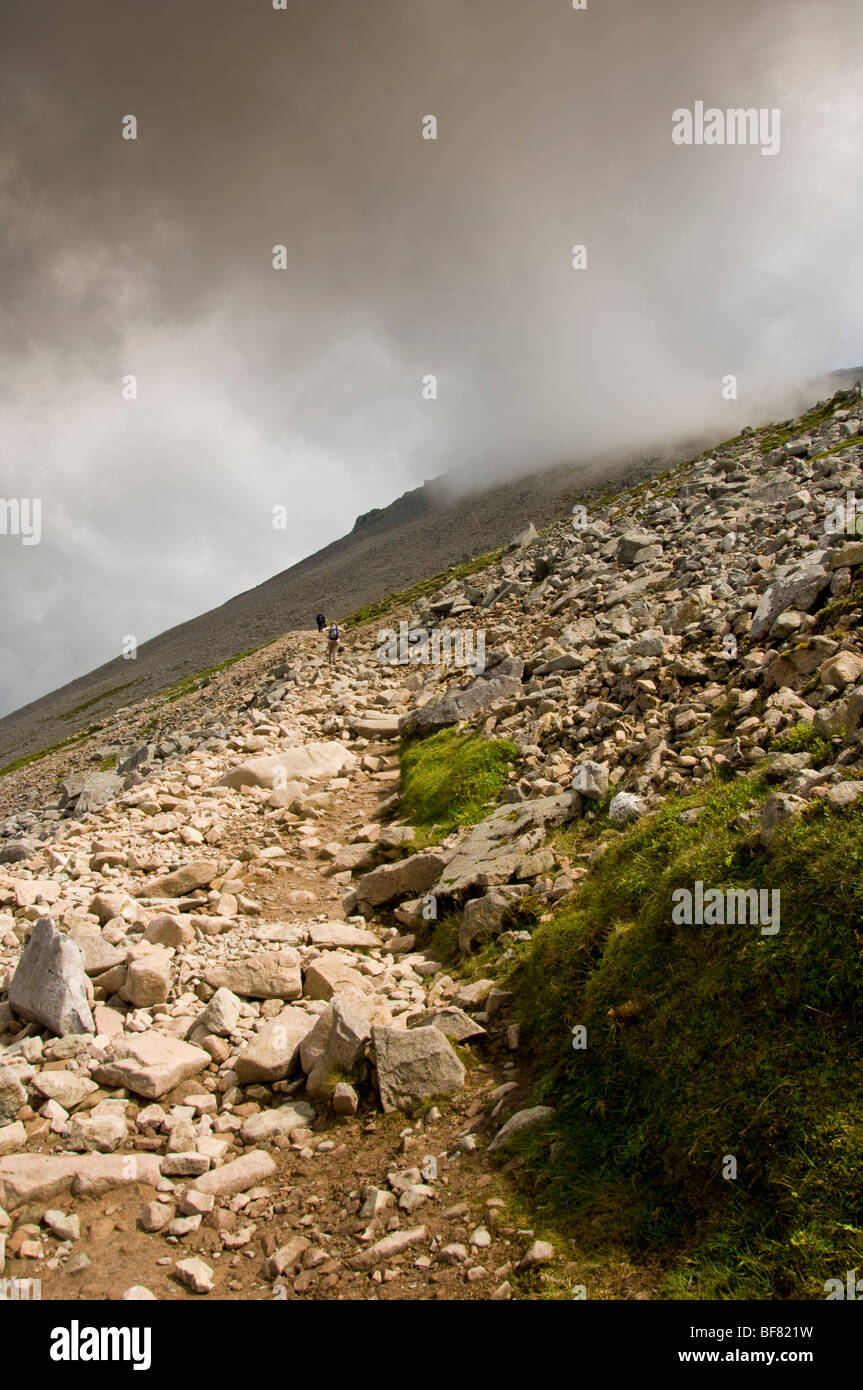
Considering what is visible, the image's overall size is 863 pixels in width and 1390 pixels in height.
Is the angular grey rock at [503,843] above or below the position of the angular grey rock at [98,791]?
below

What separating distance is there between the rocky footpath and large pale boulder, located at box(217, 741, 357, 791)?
86mm

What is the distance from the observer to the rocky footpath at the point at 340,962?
6000 mm

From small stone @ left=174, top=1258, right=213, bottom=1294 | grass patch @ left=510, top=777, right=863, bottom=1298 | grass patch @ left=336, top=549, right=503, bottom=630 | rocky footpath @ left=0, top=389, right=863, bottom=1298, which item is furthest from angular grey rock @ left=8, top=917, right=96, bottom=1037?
grass patch @ left=336, top=549, right=503, bottom=630

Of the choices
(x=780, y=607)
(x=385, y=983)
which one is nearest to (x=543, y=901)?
(x=385, y=983)

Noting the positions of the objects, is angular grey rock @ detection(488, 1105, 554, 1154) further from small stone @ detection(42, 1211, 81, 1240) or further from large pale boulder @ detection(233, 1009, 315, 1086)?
small stone @ detection(42, 1211, 81, 1240)

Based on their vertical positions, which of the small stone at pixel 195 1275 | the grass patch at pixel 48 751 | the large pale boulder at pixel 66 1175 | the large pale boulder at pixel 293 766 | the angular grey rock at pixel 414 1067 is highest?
the grass patch at pixel 48 751

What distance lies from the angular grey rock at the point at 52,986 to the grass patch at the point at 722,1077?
5.33m

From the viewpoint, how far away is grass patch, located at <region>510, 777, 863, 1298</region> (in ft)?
15.3

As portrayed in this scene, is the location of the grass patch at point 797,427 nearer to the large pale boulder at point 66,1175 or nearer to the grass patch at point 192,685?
the grass patch at point 192,685

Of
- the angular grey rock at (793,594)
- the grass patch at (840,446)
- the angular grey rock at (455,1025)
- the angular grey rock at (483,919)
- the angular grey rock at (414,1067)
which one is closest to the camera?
the angular grey rock at (414,1067)

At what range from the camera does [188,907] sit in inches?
476

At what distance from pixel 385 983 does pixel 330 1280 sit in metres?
4.22

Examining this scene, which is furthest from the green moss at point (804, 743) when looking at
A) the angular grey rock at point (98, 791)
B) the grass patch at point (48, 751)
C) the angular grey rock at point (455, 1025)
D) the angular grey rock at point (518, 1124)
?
the grass patch at point (48, 751)
